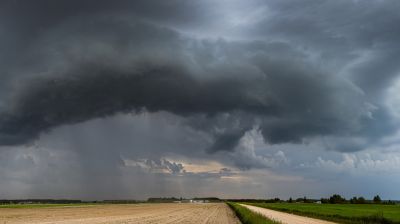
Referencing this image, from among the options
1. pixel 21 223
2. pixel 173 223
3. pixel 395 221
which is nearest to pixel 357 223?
pixel 395 221

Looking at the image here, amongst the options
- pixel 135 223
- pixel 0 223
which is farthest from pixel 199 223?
pixel 0 223

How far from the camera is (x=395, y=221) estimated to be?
58.6 metres

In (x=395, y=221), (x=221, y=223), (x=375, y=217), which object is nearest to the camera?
(x=221, y=223)

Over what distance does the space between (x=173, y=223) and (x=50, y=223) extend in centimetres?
1376

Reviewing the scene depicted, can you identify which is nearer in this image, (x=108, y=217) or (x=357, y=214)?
(x=108, y=217)

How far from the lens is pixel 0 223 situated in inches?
1911

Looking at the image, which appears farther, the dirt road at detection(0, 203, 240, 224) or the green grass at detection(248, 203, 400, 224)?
the green grass at detection(248, 203, 400, 224)

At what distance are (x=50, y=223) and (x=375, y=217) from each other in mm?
46188

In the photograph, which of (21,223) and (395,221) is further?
(395,221)

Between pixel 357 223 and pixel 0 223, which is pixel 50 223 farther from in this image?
pixel 357 223

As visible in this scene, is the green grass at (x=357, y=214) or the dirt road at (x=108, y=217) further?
the green grass at (x=357, y=214)

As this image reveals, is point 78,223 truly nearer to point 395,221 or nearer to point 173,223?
point 173,223

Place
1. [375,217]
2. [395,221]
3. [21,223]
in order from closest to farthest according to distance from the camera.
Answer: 1. [21,223]
2. [395,221]
3. [375,217]

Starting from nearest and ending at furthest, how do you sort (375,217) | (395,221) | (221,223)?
(221,223)
(395,221)
(375,217)
